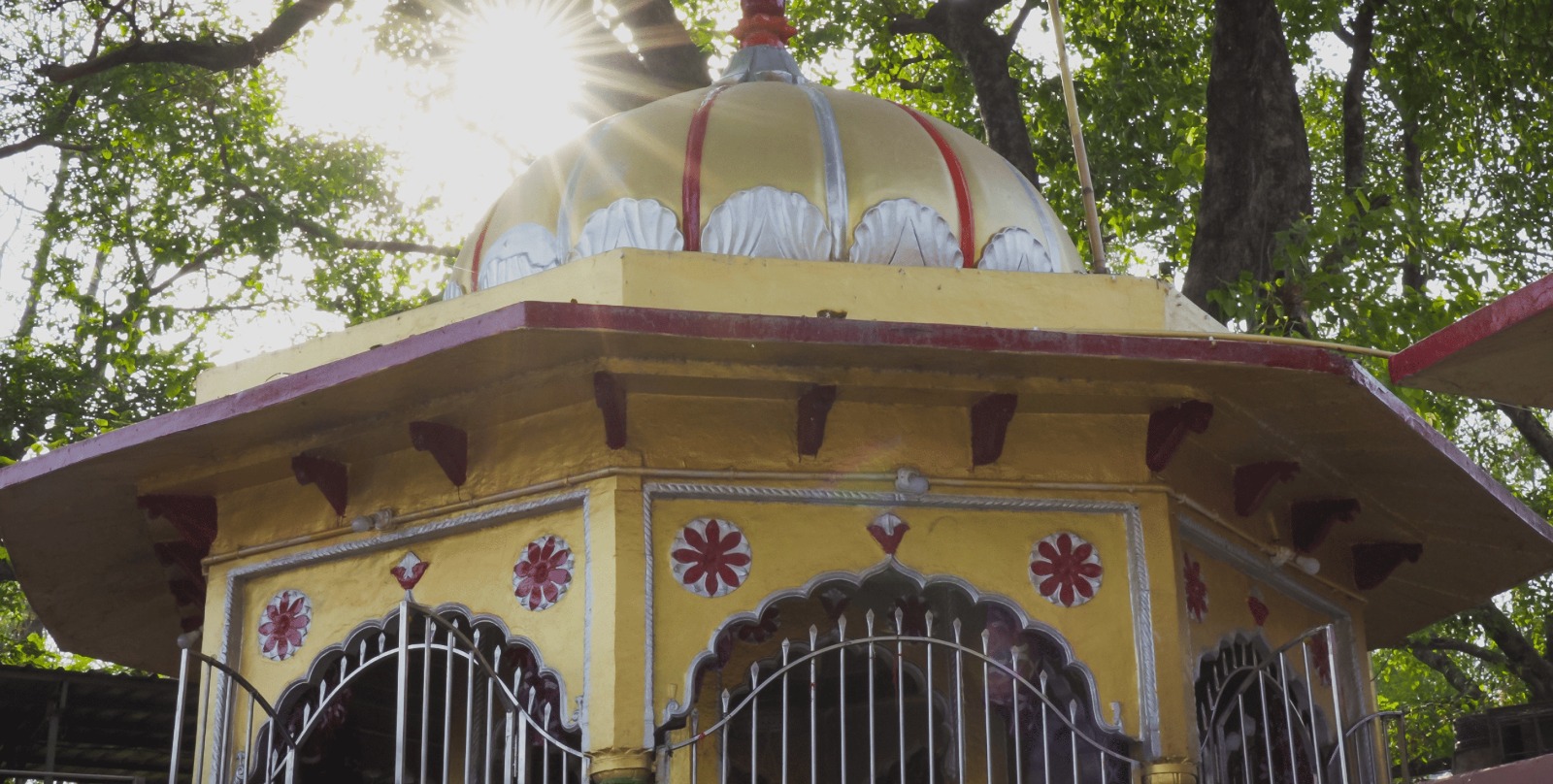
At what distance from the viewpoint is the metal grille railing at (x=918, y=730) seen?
21.4ft

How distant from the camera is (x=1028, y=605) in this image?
20.8ft

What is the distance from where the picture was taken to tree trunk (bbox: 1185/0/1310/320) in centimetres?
1072

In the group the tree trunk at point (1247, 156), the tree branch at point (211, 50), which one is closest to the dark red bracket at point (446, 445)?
the tree trunk at point (1247, 156)

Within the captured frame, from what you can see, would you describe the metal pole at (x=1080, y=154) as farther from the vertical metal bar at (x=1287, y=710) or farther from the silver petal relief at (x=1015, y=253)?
the vertical metal bar at (x=1287, y=710)

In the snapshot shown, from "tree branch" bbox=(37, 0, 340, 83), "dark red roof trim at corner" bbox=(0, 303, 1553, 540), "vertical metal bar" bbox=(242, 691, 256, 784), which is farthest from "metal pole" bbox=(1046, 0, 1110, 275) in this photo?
"tree branch" bbox=(37, 0, 340, 83)

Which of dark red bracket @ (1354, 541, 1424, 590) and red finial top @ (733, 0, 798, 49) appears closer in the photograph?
dark red bracket @ (1354, 541, 1424, 590)

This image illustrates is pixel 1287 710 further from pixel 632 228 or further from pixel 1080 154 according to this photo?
pixel 632 228

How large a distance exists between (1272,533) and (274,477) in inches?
160

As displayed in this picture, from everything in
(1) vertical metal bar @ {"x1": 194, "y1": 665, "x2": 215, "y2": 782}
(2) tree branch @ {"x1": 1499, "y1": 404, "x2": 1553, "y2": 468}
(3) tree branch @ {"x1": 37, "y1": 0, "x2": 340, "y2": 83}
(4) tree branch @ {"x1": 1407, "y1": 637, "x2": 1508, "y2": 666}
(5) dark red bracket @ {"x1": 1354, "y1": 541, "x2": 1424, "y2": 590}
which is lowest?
(1) vertical metal bar @ {"x1": 194, "y1": 665, "x2": 215, "y2": 782}

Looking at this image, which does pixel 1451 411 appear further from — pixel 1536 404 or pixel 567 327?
pixel 567 327

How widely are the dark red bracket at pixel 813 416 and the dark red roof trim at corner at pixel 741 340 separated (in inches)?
20.8

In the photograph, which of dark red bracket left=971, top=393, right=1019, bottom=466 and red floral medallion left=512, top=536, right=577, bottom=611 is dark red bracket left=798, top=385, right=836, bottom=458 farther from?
red floral medallion left=512, top=536, right=577, bottom=611

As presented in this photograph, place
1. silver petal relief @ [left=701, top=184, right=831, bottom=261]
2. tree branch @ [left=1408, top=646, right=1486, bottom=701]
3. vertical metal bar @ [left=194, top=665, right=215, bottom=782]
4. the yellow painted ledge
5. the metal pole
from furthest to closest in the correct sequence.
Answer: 1. tree branch @ [left=1408, top=646, right=1486, bottom=701]
2. the metal pole
3. silver petal relief @ [left=701, top=184, right=831, bottom=261]
4. vertical metal bar @ [left=194, top=665, right=215, bottom=782]
5. the yellow painted ledge

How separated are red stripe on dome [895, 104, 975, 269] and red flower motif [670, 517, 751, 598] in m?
1.62
